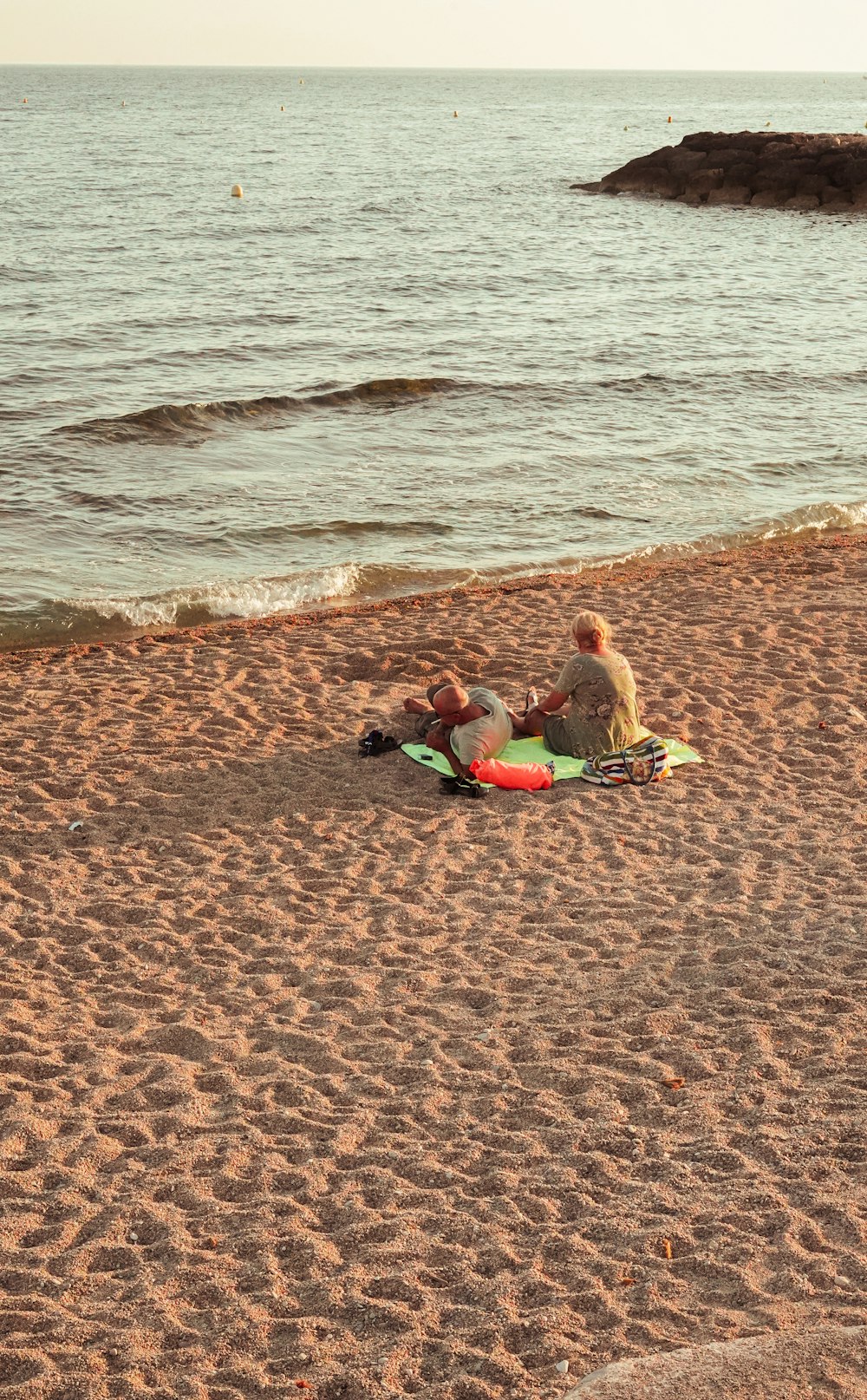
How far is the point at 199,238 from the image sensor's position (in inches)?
1205

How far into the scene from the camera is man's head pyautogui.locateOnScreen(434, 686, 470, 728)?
719 centimetres

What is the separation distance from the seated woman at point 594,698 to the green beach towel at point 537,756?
9 cm

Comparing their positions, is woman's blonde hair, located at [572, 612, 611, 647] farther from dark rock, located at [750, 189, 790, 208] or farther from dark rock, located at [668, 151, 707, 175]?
dark rock, located at [668, 151, 707, 175]

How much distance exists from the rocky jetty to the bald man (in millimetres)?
39432

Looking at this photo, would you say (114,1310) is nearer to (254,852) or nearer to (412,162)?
(254,852)

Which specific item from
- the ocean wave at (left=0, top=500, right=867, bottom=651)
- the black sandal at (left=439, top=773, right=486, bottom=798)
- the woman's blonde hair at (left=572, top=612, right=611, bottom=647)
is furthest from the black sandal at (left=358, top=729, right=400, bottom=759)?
the ocean wave at (left=0, top=500, right=867, bottom=651)

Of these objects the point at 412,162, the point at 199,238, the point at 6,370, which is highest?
the point at 412,162

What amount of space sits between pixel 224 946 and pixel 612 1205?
229 centimetres

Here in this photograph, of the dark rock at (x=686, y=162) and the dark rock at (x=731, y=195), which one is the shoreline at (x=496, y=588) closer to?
the dark rock at (x=731, y=195)

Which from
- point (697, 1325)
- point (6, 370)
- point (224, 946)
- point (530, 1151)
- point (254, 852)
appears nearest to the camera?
point (697, 1325)

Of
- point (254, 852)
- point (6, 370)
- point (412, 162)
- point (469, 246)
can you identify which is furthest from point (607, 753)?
point (412, 162)

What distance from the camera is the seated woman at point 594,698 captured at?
23.7ft

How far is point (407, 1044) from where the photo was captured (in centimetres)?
495

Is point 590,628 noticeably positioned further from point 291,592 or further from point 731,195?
point 731,195
